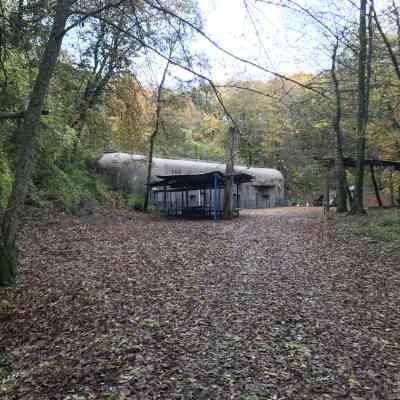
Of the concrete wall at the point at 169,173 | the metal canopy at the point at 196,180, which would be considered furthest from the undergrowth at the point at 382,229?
the concrete wall at the point at 169,173

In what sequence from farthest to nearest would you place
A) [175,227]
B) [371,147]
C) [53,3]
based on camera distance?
[371,147] → [175,227] → [53,3]

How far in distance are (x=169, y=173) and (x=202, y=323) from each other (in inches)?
673

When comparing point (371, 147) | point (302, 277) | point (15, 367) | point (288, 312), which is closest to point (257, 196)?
point (371, 147)

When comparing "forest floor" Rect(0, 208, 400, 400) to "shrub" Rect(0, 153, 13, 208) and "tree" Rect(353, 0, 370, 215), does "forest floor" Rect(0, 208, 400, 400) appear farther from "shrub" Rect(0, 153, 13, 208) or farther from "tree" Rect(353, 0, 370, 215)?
"tree" Rect(353, 0, 370, 215)

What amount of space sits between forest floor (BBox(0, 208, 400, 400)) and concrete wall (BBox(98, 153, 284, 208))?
9849 millimetres

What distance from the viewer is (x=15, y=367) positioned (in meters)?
3.41

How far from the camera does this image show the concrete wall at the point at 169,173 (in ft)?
62.1

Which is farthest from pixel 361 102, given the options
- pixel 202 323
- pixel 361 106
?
pixel 202 323

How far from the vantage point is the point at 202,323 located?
4.18 m

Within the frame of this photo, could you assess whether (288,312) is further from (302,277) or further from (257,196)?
(257,196)

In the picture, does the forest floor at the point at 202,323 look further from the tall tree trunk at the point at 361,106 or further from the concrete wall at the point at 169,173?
the concrete wall at the point at 169,173

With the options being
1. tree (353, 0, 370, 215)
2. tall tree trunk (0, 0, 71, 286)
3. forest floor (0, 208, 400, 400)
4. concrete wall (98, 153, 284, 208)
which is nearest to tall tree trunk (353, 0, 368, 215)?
tree (353, 0, 370, 215)

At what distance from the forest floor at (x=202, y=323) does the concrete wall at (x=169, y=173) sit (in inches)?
388

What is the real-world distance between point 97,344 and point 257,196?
925 inches
